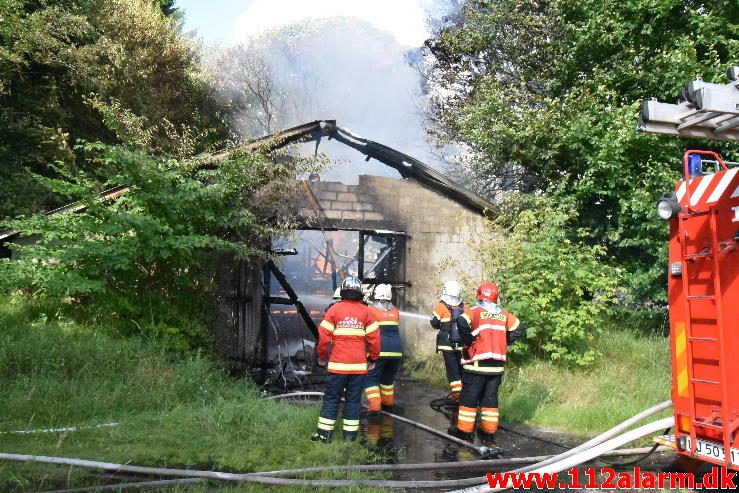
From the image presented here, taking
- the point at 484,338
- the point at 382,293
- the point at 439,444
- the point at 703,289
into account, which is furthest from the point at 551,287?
the point at 703,289

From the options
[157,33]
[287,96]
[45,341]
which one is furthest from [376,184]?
[287,96]

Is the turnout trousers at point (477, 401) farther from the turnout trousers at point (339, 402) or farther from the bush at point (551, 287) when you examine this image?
the bush at point (551, 287)

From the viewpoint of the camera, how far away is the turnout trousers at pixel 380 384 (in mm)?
7676

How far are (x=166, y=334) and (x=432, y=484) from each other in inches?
190

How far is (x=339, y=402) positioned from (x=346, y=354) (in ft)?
1.60

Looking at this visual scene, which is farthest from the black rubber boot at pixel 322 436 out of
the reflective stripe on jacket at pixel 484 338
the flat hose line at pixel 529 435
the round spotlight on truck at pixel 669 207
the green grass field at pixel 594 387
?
the round spotlight on truck at pixel 669 207

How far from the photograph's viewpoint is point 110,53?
14.2 m

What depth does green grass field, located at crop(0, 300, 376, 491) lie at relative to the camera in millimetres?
5180

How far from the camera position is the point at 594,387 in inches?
330

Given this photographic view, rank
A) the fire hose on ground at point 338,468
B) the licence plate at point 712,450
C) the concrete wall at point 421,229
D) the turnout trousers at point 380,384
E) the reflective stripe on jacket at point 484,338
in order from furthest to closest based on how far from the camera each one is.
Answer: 1. the concrete wall at point 421,229
2. the turnout trousers at point 380,384
3. the reflective stripe on jacket at point 484,338
4. the fire hose on ground at point 338,468
5. the licence plate at point 712,450

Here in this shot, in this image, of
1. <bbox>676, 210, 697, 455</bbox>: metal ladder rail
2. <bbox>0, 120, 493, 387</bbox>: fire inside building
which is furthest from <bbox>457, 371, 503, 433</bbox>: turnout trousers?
<bbox>0, 120, 493, 387</bbox>: fire inside building

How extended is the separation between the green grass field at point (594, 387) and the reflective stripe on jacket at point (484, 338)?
1.64 m

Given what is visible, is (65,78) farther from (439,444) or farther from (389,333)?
(439,444)

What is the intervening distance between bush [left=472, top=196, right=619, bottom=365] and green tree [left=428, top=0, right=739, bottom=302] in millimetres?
1990
